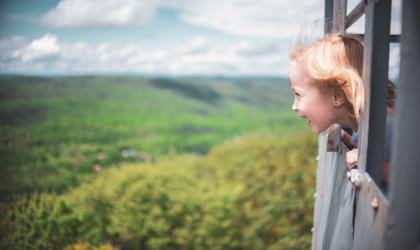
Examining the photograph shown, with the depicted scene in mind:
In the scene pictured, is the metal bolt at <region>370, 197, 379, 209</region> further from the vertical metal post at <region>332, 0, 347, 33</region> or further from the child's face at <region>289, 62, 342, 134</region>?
the vertical metal post at <region>332, 0, 347, 33</region>

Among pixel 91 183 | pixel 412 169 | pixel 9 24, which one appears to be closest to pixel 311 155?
pixel 91 183

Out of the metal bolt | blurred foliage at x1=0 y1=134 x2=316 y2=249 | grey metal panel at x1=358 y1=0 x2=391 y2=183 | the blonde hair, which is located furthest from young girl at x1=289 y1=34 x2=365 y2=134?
blurred foliage at x1=0 y1=134 x2=316 y2=249

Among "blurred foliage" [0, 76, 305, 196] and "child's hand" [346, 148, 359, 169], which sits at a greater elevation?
"child's hand" [346, 148, 359, 169]

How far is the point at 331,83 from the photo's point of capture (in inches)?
61.1

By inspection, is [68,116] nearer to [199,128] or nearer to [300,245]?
[199,128]

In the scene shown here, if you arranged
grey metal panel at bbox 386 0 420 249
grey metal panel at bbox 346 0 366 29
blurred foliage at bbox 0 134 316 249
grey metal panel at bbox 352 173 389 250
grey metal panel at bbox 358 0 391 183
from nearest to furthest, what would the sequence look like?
1. grey metal panel at bbox 386 0 420 249
2. grey metal panel at bbox 352 173 389 250
3. grey metal panel at bbox 358 0 391 183
4. grey metal panel at bbox 346 0 366 29
5. blurred foliage at bbox 0 134 316 249

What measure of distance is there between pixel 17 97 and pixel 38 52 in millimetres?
633

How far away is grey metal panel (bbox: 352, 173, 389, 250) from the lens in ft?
3.42

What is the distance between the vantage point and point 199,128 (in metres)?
7.11

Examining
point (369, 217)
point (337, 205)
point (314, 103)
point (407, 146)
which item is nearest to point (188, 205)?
point (337, 205)

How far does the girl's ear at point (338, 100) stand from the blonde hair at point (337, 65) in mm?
11

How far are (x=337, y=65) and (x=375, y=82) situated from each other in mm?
266

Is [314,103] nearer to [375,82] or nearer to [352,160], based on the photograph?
[352,160]

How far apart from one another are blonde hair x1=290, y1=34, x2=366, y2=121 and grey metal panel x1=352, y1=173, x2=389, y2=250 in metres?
0.29
